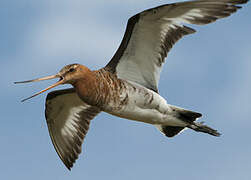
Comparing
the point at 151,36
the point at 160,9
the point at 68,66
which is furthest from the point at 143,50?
the point at 68,66

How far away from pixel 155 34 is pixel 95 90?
160 centimetres

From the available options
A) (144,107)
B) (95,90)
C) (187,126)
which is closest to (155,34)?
(144,107)

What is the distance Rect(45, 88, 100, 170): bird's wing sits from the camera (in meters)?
9.83

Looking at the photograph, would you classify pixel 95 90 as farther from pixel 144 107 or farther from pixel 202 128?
pixel 202 128

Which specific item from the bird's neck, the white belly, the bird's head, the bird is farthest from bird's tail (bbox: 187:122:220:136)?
the bird's head

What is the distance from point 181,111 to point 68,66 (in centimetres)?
227

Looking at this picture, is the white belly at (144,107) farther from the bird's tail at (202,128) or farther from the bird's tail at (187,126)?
the bird's tail at (202,128)

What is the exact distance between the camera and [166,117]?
27.7 feet

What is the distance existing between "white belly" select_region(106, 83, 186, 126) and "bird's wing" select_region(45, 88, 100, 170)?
6.37ft

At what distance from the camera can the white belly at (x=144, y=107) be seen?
7.98 meters

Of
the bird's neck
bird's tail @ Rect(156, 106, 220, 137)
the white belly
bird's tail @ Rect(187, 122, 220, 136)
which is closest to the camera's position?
the bird's neck

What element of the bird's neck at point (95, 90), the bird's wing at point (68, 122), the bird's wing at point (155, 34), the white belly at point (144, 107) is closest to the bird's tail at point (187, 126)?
the white belly at point (144, 107)

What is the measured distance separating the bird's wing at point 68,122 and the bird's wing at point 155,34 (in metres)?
1.67

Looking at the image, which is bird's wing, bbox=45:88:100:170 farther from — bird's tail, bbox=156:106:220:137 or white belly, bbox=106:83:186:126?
white belly, bbox=106:83:186:126
